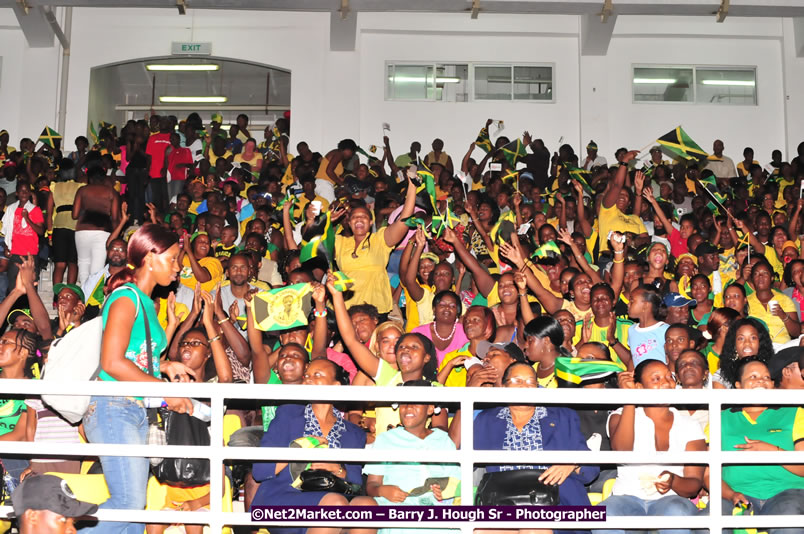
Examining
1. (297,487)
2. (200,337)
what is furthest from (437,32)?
(297,487)

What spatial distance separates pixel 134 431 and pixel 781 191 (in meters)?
11.6

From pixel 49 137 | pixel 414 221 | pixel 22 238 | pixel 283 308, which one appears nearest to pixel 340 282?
pixel 283 308

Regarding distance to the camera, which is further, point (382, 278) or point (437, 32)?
point (437, 32)

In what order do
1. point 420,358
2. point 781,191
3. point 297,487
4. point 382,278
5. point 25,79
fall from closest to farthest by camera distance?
point 297,487
point 420,358
point 382,278
point 781,191
point 25,79

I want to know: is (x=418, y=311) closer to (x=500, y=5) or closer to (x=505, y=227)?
(x=505, y=227)

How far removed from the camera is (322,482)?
4910 millimetres

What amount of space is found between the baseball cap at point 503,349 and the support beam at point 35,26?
1180 centimetres

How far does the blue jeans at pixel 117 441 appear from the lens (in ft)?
14.4

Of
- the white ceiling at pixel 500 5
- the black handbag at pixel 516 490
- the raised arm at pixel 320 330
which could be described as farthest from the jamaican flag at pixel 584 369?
the white ceiling at pixel 500 5

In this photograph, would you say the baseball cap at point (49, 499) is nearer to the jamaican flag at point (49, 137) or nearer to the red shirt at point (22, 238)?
the red shirt at point (22, 238)

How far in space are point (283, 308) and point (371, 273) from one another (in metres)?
2.88

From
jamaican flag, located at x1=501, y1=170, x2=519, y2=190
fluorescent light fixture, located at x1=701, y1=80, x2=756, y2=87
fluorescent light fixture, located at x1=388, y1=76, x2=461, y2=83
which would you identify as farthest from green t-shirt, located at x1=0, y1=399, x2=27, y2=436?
fluorescent light fixture, located at x1=701, y1=80, x2=756, y2=87

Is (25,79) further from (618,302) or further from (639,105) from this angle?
(618,302)

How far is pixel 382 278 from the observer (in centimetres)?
846
